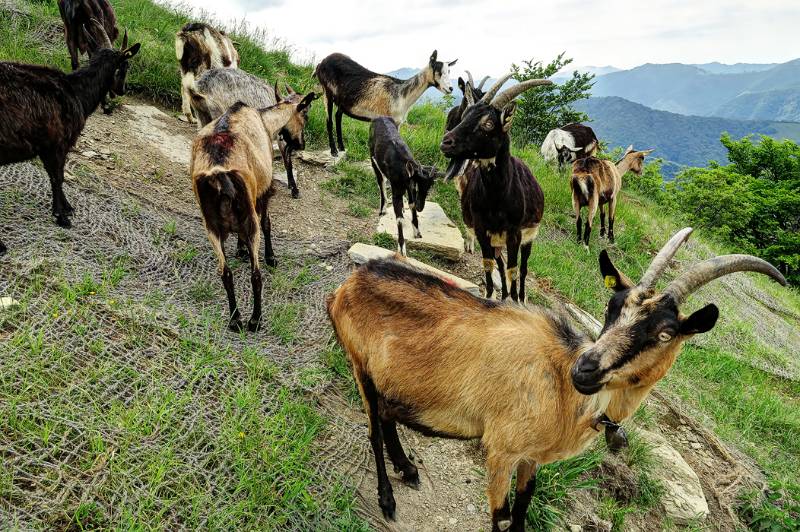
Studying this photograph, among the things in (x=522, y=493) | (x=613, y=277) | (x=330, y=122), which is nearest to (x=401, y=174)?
(x=330, y=122)

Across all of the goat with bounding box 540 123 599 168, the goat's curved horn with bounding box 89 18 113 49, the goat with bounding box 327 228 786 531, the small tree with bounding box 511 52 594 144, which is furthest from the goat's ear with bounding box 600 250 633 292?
the small tree with bounding box 511 52 594 144

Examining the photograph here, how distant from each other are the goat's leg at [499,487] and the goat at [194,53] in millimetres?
7377

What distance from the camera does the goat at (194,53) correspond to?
7.90 m

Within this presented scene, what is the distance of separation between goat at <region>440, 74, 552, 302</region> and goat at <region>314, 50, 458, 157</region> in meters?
3.31

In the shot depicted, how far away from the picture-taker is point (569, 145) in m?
13.9

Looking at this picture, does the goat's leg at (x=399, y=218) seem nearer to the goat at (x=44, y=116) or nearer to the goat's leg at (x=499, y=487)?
the goat at (x=44, y=116)

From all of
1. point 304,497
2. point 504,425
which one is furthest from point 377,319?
point 304,497

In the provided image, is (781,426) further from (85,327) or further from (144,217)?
(144,217)

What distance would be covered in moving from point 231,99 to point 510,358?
21.1ft

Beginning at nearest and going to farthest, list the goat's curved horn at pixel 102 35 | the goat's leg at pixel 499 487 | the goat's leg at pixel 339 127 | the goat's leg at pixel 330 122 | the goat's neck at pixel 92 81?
the goat's leg at pixel 499 487 → the goat's neck at pixel 92 81 → the goat's curved horn at pixel 102 35 → the goat's leg at pixel 330 122 → the goat's leg at pixel 339 127

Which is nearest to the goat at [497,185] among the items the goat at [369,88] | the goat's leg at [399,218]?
the goat's leg at [399,218]

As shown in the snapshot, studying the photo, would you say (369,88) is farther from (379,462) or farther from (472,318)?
(379,462)

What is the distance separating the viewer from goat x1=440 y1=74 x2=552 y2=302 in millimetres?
4914

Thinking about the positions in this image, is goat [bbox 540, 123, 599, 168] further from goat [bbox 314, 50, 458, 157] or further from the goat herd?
the goat herd
